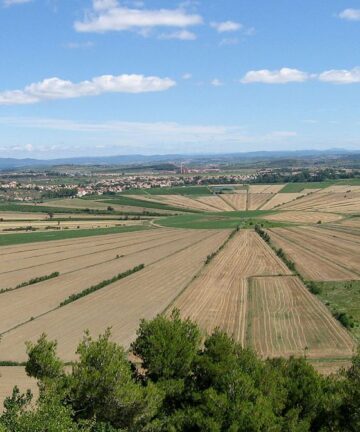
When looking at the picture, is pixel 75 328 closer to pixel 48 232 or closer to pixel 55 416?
pixel 55 416

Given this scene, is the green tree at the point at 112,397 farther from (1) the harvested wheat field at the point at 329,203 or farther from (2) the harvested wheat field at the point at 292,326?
(1) the harvested wheat field at the point at 329,203

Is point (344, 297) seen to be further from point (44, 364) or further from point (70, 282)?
point (44, 364)

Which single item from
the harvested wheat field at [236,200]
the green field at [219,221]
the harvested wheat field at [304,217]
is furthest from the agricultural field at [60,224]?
the harvested wheat field at [236,200]

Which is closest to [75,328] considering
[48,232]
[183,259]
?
[183,259]

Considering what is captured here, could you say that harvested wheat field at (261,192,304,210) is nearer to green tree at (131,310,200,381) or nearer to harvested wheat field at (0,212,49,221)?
harvested wheat field at (0,212,49,221)

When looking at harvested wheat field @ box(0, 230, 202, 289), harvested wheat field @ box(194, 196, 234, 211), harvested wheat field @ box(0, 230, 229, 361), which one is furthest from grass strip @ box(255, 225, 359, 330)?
harvested wheat field @ box(194, 196, 234, 211)

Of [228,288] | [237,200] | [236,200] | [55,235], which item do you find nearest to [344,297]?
[228,288]
